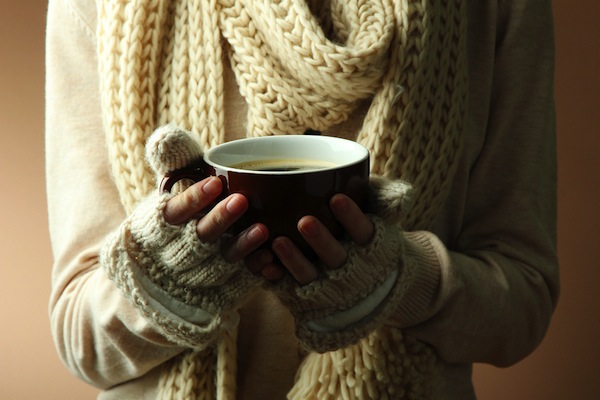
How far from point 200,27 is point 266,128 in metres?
0.13

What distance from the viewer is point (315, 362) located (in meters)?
0.73

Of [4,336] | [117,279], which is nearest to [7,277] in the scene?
[4,336]

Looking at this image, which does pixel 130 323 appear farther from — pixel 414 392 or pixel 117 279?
pixel 414 392

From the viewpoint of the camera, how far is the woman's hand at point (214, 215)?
0.50 meters

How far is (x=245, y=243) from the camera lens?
0.52 metres

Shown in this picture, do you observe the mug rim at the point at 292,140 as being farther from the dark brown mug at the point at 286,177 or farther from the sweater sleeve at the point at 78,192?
the sweater sleeve at the point at 78,192

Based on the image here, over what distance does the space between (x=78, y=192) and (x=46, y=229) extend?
1.44 feet

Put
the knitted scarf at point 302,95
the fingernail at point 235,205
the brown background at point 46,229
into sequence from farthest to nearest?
the brown background at point 46,229 → the knitted scarf at point 302,95 → the fingernail at point 235,205

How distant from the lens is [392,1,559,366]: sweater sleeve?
0.76 metres

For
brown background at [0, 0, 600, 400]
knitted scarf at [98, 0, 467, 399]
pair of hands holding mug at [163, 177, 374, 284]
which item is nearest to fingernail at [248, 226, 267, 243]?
pair of hands holding mug at [163, 177, 374, 284]

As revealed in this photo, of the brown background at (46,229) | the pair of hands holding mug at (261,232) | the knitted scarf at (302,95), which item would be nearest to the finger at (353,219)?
the pair of hands holding mug at (261,232)

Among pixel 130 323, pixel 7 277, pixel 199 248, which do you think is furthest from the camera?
pixel 7 277

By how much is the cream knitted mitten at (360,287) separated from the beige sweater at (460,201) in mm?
154

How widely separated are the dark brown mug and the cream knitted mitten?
0.07ft
